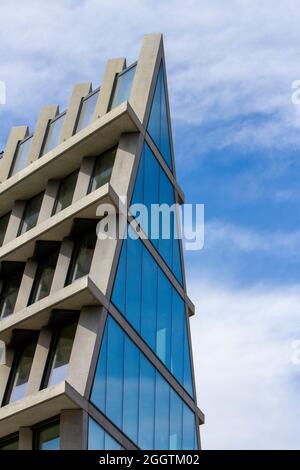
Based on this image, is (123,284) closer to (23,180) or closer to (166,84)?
(23,180)

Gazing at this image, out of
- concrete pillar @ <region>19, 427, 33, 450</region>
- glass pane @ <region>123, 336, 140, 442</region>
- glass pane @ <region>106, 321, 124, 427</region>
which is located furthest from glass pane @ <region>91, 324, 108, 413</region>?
concrete pillar @ <region>19, 427, 33, 450</region>

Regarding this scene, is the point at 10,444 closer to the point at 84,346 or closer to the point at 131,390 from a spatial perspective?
the point at 84,346

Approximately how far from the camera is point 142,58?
46.6 m

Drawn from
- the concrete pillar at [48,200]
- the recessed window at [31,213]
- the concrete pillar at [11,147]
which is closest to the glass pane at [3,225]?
the recessed window at [31,213]

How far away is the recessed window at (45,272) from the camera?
4294 centimetres

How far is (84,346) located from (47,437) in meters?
3.37

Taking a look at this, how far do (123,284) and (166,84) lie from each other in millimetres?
11672

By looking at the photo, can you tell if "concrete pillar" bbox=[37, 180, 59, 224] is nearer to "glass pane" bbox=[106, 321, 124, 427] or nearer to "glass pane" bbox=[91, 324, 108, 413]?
"glass pane" bbox=[106, 321, 124, 427]

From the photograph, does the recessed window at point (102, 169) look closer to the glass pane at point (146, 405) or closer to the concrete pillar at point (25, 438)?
the glass pane at point (146, 405)

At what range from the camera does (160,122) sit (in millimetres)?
47562
